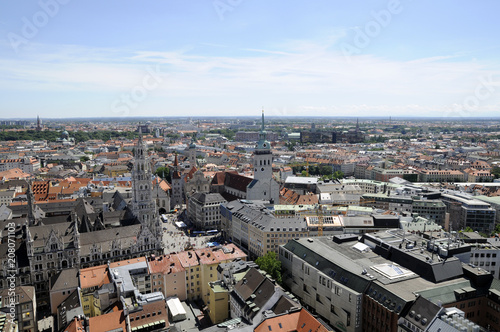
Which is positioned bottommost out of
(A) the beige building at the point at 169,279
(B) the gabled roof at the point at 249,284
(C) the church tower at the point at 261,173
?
(A) the beige building at the point at 169,279

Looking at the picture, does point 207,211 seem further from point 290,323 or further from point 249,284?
point 290,323

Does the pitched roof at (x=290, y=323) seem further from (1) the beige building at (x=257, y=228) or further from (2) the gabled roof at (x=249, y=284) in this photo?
(1) the beige building at (x=257, y=228)

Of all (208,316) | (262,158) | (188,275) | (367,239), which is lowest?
(208,316)

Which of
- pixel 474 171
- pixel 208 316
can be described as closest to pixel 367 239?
pixel 208 316

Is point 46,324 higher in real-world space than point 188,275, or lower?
lower

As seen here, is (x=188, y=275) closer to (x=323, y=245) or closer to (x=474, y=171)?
(x=323, y=245)

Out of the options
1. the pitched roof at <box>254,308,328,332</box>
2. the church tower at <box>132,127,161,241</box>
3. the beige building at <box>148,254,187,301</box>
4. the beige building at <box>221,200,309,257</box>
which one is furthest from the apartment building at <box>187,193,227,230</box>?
the pitched roof at <box>254,308,328,332</box>

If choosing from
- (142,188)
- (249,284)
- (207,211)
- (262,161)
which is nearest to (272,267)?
(249,284)

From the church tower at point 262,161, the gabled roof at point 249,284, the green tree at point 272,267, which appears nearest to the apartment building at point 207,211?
the church tower at point 262,161

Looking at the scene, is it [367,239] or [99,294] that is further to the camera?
[367,239]
